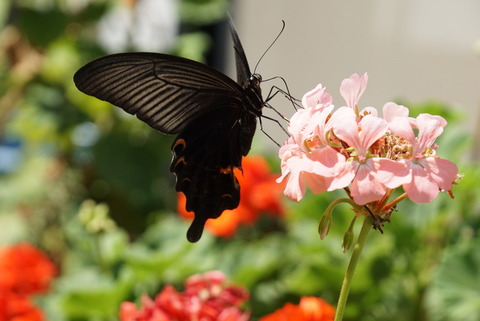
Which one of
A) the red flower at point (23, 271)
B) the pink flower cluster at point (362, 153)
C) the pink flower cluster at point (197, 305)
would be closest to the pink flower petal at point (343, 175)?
the pink flower cluster at point (362, 153)

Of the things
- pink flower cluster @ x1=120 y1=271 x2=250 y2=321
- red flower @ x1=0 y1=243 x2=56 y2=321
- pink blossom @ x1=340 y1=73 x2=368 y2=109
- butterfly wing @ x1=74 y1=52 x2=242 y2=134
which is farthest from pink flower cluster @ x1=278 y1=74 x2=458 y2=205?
red flower @ x1=0 y1=243 x2=56 y2=321

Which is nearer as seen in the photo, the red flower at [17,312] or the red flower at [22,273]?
the red flower at [17,312]

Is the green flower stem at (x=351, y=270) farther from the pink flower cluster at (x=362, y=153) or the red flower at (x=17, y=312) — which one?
the red flower at (x=17, y=312)

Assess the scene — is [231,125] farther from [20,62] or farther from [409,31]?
[20,62]

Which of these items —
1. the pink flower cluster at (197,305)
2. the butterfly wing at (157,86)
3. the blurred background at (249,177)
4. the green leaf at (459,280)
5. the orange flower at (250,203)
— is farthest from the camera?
the orange flower at (250,203)

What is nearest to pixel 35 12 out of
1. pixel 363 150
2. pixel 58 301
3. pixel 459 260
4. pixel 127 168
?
pixel 127 168

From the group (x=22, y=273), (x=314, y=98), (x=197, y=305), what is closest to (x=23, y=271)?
(x=22, y=273)

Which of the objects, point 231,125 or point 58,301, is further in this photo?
point 58,301
